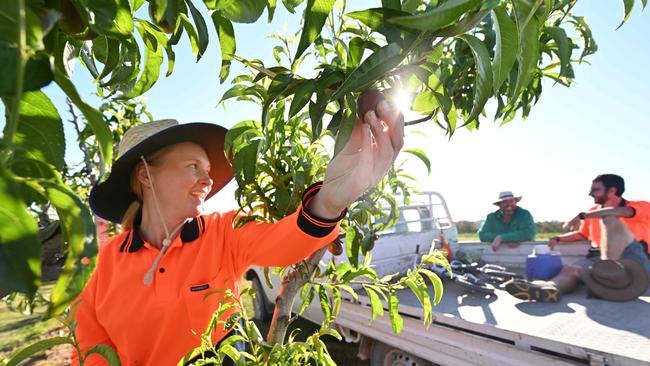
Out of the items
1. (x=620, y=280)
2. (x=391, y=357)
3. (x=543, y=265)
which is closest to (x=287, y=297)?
(x=391, y=357)

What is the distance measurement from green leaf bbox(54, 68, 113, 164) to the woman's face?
1.17 meters

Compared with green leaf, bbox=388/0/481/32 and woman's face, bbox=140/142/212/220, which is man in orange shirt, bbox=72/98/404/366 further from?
green leaf, bbox=388/0/481/32

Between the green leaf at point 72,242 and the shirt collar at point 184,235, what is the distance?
125 centimetres

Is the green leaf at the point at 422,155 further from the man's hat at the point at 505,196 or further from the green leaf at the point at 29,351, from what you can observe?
the man's hat at the point at 505,196

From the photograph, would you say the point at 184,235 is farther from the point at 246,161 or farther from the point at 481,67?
the point at 481,67

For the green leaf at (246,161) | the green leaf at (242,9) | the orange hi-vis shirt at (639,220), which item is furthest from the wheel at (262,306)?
the green leaf at (242,9)

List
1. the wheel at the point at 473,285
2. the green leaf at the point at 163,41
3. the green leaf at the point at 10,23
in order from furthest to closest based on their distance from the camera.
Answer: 1. the wheel at the point at 473,285
2. the green leaf at the point at 163,41
3. the green leaf at the point at 10,23

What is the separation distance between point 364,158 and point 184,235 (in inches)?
38.3

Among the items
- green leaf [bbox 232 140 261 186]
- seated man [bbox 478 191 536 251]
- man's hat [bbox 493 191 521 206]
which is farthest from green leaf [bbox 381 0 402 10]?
man's hat [bbox 493 191 521 206]

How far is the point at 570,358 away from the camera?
75.7 inches

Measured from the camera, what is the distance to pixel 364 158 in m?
0.78

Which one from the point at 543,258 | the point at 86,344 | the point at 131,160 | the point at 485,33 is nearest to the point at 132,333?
the point at 86,344

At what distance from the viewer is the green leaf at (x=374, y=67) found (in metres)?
0.38

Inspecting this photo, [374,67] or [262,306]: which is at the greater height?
[374,67]
